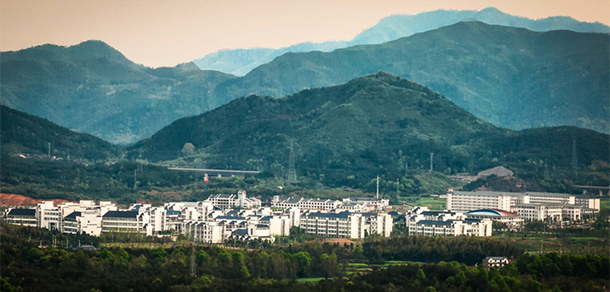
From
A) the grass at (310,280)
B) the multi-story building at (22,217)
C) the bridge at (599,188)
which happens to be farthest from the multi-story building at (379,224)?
the bridge at (599,188)

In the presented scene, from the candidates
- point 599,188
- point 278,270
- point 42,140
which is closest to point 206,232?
point 278,270

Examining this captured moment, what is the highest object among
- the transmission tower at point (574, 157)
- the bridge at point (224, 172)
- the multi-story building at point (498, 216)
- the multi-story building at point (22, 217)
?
the transmission tower at point (574, 157)

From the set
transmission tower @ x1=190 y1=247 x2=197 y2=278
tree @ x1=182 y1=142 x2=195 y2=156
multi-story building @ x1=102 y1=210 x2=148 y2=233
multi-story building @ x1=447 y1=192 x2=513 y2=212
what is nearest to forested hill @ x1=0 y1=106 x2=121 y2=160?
tree @ x1=182 y1=142 x2=195 y2=156

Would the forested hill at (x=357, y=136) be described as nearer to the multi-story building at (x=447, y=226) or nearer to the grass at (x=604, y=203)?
the grass at (x=604, y=203)

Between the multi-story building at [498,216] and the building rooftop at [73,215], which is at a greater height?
the multi-story building at [498,216]

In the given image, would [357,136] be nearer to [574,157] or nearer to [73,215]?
[574,157]

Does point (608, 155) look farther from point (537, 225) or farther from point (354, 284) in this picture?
point (354, 284)
